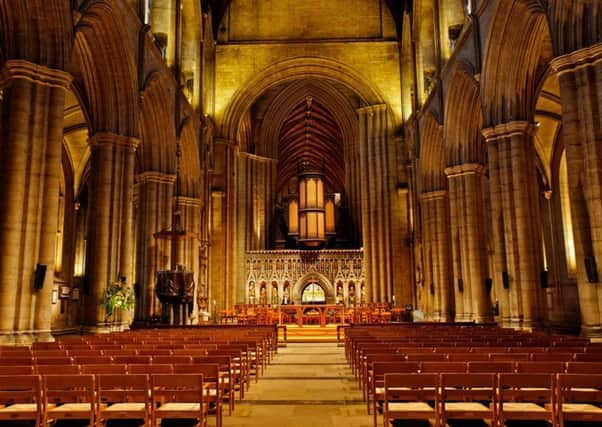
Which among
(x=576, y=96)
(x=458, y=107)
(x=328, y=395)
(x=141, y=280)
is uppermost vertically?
(x=458, y=107)

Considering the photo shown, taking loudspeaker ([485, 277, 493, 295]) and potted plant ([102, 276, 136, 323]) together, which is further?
loudspeaker ([485, 277, 493, 295])

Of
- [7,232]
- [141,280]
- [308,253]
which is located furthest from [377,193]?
[7,232]

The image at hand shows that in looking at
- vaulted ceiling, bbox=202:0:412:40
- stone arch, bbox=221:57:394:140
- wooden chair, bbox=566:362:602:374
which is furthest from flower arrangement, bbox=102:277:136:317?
vaulted ceiling, bbox=202:0:412:40

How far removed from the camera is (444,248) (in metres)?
22.5

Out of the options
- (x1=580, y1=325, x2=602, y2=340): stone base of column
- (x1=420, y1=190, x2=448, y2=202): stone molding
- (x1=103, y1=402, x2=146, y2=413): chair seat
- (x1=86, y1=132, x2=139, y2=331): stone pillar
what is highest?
(x1=420, y1=190, x2=448, y2=202): stone molding

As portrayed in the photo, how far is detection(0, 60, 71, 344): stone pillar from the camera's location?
10758 millimetres

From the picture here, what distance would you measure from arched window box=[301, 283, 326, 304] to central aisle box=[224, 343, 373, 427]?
19.3 m

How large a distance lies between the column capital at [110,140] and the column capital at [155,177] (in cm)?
409

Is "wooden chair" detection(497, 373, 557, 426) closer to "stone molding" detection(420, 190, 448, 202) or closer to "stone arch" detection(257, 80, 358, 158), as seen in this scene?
"stone molding" detection(420, 190, 448, 202)

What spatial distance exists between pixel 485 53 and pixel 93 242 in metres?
12.6

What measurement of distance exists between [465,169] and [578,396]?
52.9 feet

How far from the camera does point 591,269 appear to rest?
1097cm

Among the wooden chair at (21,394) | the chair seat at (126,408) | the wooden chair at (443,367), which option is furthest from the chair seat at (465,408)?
the wooden chair at (21,394)

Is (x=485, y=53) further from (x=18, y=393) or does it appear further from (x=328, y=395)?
(x=18, y=393)
